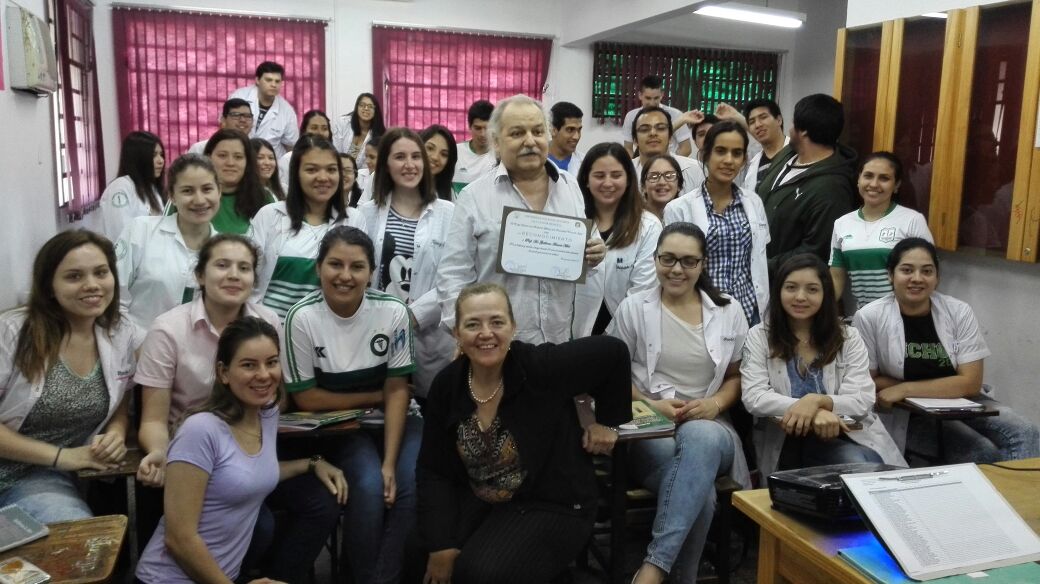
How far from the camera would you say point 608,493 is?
106 inches

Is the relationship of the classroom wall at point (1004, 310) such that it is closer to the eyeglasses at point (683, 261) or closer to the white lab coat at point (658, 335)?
the white lab coat at point (658, 335)

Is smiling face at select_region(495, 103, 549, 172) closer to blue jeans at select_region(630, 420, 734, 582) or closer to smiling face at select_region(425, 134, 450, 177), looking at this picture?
blue jeans at select_region(630, 420, 734, 582)

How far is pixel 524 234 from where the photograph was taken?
2537 mm

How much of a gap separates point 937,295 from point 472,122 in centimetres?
339

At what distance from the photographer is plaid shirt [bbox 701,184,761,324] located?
3265mm

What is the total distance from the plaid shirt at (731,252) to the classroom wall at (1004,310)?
1.10 m

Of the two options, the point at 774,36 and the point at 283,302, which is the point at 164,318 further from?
the point at 774,36

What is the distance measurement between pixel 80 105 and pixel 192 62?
5.52 ft

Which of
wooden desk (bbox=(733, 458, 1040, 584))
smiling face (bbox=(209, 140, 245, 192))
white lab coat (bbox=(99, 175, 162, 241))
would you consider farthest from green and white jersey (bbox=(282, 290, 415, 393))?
white lab coat (bbox=(99, 175, 162, 241))

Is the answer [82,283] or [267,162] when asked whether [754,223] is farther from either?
[267,162]

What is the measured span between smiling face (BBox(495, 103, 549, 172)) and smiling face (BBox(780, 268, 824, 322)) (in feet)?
3.43

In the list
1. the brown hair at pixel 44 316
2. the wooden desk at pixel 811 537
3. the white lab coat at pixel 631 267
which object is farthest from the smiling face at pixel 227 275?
the wooden desk at pixel 811 537

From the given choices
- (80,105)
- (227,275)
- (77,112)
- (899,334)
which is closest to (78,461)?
(227,275)

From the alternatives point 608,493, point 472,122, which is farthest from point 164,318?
point 472,122
